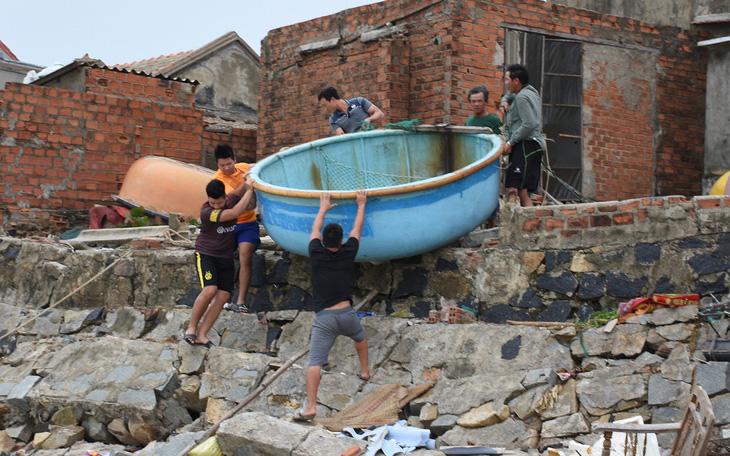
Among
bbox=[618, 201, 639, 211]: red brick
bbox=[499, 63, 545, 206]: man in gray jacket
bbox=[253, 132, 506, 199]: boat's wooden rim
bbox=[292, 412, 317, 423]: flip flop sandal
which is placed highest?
bbox=[499, 63, 545, 206]: man in gray jacket

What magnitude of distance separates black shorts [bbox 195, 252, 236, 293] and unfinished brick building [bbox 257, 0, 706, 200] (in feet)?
11.5

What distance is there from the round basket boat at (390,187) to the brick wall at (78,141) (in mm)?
4270

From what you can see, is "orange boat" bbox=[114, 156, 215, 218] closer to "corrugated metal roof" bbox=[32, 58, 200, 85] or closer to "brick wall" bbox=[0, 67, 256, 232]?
"brick wall" bbox=[0, 67, 256, 232]

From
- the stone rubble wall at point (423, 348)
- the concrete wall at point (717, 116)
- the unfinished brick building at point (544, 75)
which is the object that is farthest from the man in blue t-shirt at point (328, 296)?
the concrete wall at point (717, 116)

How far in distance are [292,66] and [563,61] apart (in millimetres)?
3626

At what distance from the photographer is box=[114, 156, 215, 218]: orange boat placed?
35.4ft

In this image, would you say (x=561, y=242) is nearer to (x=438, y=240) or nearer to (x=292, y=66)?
(x=438, y=240)

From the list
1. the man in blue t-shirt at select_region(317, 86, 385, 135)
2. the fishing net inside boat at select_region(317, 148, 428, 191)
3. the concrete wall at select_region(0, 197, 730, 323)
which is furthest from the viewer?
the man in blue t-shirt at select_region(317, 86, 385, 135)

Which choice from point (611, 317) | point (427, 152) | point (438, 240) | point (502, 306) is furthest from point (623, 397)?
point (427, 152)

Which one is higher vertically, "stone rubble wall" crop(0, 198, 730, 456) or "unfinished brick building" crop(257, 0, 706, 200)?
"unfinished brick building" crop(257, 0, 706, 200)

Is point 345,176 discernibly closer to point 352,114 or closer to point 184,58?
point 352,114

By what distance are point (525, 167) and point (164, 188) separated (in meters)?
5.08

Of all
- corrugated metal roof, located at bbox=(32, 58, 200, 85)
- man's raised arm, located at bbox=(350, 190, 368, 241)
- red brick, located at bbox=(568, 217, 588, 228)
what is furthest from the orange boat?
red brick, located at bbox=(568, 217, 588, 228)

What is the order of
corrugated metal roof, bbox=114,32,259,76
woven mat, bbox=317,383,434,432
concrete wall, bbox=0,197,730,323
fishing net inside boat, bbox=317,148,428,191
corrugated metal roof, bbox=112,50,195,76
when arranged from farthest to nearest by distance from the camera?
1. corrugated metal roof, bbox=112,50,195,76
2. corrugated metal roof, bbox=114,32,259,76
3. fishing net inside boat, bbox=317,148,428,191
4. concrete wall, bbox=0,197,730,323
5. woven mat, bbox=317,383,434,432
